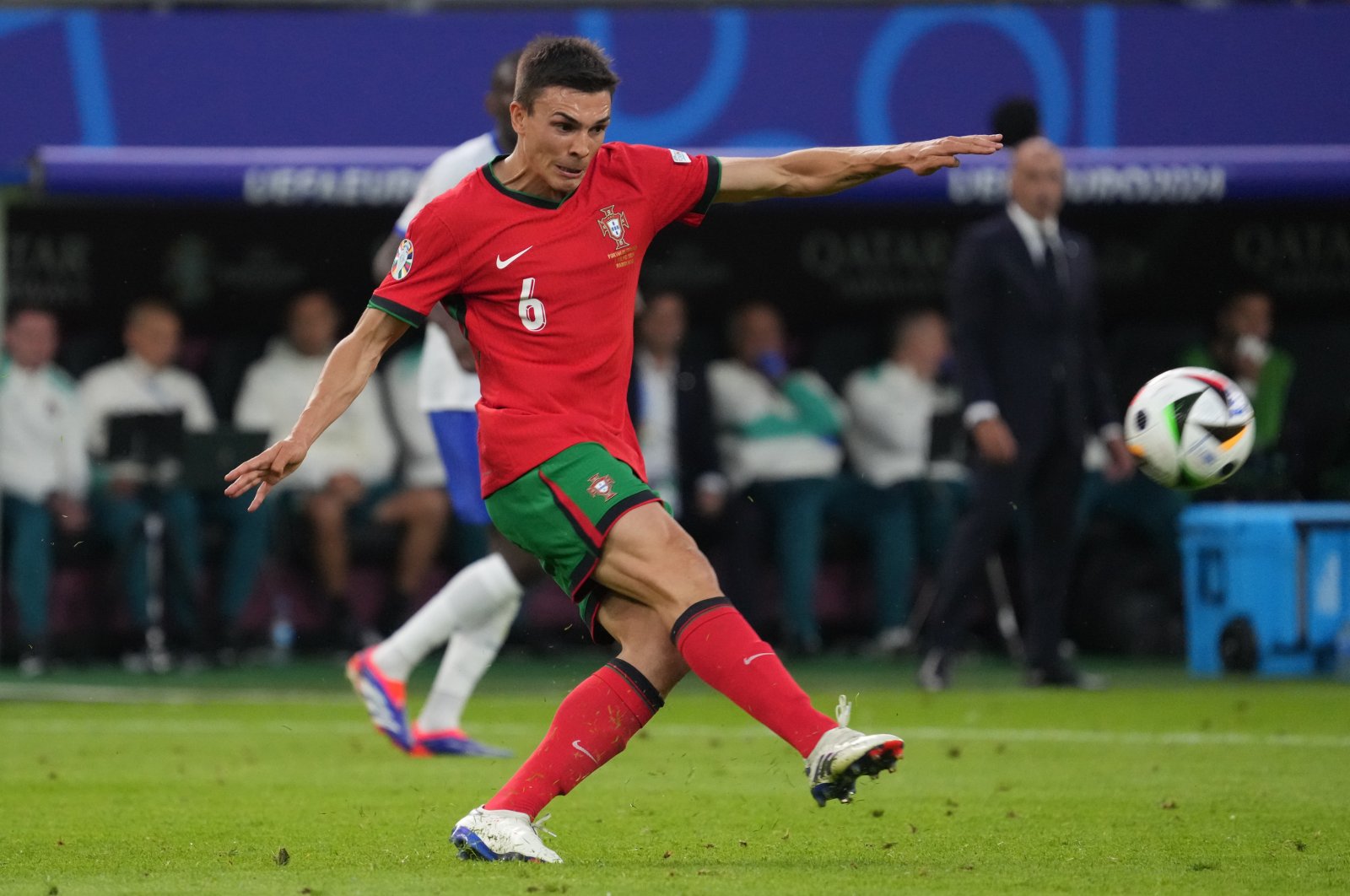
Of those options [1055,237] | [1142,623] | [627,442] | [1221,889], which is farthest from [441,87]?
[1221,889]

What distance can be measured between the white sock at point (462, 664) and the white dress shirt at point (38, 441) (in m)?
5.50

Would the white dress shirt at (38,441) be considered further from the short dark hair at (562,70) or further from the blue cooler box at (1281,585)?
the short dark hair at (562,70)

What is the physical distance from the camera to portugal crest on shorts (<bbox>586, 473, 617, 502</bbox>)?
17.0 feet

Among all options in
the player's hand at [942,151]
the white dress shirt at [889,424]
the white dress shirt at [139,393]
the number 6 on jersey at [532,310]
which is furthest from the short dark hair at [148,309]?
the player's hand at [942,151]

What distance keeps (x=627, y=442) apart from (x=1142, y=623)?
868 cm

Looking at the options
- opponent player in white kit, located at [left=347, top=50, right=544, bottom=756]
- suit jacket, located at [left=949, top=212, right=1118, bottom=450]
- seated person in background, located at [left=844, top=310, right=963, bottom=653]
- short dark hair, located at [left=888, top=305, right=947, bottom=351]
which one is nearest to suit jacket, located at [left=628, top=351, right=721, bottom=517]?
seated person in background, located at [left=844, top=310, right=963, bottom=653]

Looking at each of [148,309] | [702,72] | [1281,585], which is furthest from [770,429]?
[148,309]

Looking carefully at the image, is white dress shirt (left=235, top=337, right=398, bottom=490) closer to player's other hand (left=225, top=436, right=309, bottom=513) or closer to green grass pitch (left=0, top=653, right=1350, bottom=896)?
green grass pitch (left=0, top=653, right=1350, bottom=896)

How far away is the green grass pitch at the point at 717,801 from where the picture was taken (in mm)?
5129

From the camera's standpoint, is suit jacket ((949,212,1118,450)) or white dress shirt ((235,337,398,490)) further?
white dress shirt ((235,337,398,490))

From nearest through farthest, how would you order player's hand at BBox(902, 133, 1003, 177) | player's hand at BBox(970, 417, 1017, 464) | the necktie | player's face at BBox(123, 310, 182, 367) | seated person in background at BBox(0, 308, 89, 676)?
player's hand at BBox(902, 133, 1003, 177) → player's hand at BBox(970, 417, 1017, 464) → the necktie → seated person in background at BBox(0, 308, 89, 676) → player's face at BBox(123, 310, 182, 367)

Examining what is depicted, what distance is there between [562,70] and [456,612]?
132 inches

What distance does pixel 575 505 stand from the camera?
5191mm

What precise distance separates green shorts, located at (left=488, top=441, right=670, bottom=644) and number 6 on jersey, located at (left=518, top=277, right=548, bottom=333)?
1.04 feet
